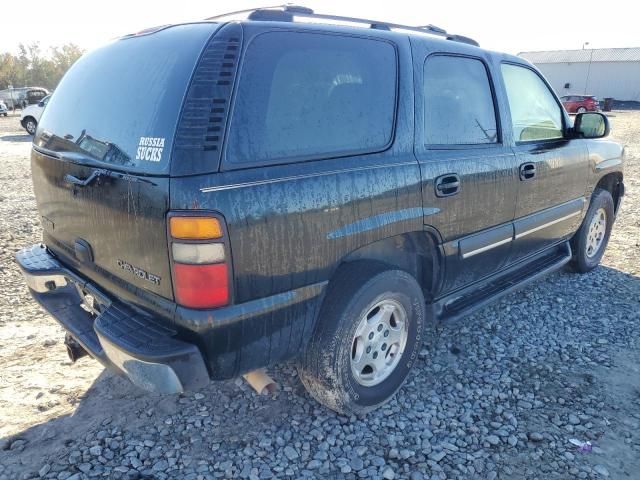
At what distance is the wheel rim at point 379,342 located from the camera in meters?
2.66

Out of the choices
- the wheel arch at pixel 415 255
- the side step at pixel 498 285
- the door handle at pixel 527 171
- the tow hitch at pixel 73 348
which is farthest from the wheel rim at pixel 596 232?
the tow hitch at pixel 73 348

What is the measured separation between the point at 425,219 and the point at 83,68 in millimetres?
2097

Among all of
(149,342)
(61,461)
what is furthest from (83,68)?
(61,461)

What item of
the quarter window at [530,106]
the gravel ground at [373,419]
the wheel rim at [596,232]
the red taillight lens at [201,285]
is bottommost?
the gravel ground at [373,419]

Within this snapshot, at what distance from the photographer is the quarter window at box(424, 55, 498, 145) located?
2830 mm

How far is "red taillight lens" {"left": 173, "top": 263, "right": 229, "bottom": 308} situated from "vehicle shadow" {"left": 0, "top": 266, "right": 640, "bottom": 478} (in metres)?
0.96

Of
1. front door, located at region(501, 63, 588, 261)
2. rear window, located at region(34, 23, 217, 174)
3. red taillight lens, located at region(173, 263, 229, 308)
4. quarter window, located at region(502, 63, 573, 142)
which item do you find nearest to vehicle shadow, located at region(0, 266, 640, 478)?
red taillight lens, located at region(173, 263, 229, 308)

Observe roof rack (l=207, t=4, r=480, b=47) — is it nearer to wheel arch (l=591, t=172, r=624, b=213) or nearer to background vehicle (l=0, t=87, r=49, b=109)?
wheel arch (l=591, t=172, r=624, b=213)

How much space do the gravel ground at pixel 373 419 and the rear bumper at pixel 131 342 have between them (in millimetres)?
571

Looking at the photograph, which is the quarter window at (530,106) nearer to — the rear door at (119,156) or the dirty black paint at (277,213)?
the dirty black paint at (277,213)

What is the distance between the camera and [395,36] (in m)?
2.67

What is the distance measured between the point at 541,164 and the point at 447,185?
3.93 ft

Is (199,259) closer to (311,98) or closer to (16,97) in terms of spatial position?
(311,98)

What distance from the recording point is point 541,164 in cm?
356
